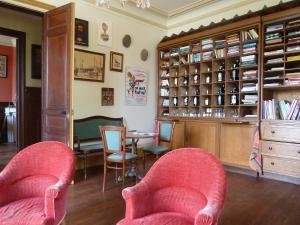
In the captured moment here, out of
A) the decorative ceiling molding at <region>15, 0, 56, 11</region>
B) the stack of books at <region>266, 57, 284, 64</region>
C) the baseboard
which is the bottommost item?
the baseboard

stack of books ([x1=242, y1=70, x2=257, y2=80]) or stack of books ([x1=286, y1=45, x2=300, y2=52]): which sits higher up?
stack of books ([x1=286, y1=45, x2=300, y2=52])

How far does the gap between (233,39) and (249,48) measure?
0.37 m

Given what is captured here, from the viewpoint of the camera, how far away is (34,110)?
5.29m

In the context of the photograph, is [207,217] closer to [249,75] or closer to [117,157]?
[117,157]

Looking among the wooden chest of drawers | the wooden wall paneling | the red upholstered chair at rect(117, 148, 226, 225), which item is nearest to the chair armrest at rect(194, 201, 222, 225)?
the red upholstered chair at rect(117, 148, 226, 225)

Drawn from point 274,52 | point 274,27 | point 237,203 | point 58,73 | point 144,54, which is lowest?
point 237,203

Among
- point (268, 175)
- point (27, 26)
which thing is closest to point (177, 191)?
point (268, 175)

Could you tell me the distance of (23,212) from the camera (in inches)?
66.8

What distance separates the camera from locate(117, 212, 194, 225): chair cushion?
5.14 feet

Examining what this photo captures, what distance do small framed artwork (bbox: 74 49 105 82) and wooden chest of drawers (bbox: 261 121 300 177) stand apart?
9.61 feet

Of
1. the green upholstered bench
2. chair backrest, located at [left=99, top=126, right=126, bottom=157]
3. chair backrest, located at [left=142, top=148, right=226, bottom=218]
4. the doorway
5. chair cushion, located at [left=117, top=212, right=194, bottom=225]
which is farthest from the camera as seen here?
the doorway

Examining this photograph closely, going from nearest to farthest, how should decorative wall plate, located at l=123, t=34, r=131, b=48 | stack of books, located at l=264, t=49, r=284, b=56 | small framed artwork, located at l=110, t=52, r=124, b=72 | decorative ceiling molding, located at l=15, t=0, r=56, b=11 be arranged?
decorative ceiling molding, located at l=15, t=0, r=56, b=11 → stack of books, located at l=264, t=49, r=284, b=56 → small framed artwork, located at l=110, t=52, r=124, b=72 → decorative wall plate, located at l=123, t=34, r=131, b=48

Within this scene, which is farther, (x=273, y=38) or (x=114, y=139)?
(x=273, y=38)

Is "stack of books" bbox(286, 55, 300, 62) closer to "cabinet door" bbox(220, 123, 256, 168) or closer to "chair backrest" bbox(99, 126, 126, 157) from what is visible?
"cabinet door" bbox(220, 123, 256, 168)
